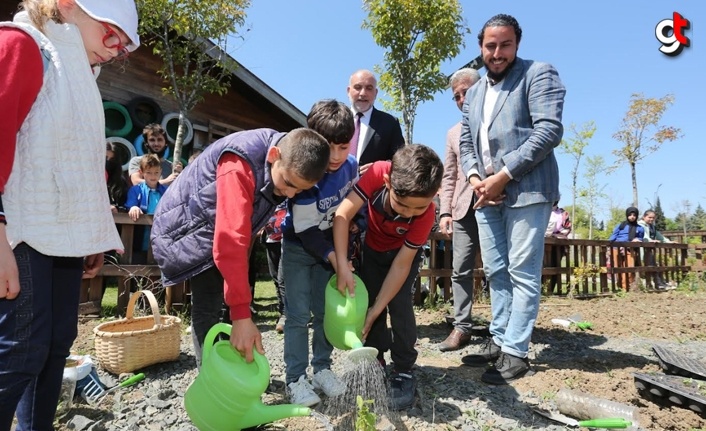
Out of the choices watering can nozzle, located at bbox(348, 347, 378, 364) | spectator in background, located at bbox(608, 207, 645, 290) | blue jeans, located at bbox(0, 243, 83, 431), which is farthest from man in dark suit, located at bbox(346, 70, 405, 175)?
spectator in background, located at bbox(608, 207, 645, 290)

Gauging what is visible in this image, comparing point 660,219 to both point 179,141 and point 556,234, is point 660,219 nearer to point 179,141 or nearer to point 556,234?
point 556,234

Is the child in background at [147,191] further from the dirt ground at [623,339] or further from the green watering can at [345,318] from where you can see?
the green watering can at [345,318]

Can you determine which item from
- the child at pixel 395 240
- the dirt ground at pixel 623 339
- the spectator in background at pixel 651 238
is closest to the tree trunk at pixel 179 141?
the dirt ground at pixel 623 339

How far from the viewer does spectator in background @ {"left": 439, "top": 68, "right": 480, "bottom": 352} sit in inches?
138

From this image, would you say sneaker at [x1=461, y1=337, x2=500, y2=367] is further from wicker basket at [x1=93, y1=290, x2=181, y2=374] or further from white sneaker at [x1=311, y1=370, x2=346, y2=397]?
wicker basket at [x1=93, y1=290, x2=181, y2=374]

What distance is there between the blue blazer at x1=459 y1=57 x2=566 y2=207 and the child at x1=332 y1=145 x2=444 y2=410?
694 mm

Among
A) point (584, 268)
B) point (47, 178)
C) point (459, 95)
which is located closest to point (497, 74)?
point (459, 95)

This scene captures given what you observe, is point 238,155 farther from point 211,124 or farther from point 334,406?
point 211,124

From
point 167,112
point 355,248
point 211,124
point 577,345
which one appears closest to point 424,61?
point 211,124

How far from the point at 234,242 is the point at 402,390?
1.20 m

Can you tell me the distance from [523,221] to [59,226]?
229 centimetres

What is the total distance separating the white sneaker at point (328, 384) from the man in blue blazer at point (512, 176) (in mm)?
903

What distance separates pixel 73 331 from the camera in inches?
60.4

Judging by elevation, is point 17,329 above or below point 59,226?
below
